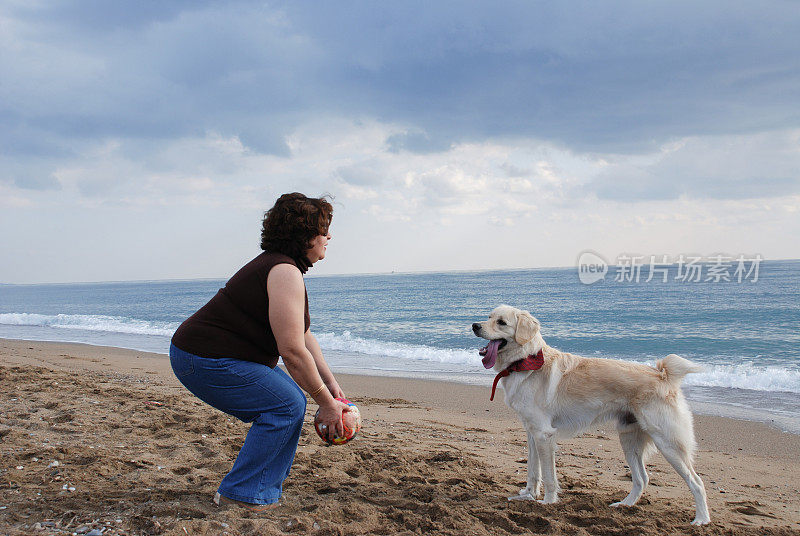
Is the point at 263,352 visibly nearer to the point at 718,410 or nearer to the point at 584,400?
the point at 584,400

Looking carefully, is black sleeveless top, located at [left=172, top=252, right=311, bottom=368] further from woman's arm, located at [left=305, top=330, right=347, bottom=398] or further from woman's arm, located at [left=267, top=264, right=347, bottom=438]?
woman's arm, located at [left=305, top=330, right=347, bottom=398]

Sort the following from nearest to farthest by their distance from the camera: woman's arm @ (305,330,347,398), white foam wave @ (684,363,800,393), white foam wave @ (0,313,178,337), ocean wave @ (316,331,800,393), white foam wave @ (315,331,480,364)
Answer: woman's arm @ (305,330,347,398), white foam wave @ (684,363,800,393), ocean wave @ (316,331,800,393), white foam wave @ (315,331,480,364), white foam wave @ (0,313,178,337)

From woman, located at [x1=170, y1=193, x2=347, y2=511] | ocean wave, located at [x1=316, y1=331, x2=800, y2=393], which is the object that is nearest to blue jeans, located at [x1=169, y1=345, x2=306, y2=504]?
woman, located at [x1=170, y1=193, x2=347, y2=511]

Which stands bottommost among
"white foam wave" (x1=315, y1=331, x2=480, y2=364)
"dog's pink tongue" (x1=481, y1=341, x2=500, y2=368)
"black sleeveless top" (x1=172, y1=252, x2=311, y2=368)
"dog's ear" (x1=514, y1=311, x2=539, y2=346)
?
"white foam wave" (x1=315, y1=331, x2=480, y2=364)

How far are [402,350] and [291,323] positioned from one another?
47.3 ft

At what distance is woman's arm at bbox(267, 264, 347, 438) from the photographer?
288 cm

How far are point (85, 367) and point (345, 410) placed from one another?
1036cm

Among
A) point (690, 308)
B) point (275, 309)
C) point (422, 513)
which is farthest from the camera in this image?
point (690, 308)

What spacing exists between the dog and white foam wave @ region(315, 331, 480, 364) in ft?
33.9

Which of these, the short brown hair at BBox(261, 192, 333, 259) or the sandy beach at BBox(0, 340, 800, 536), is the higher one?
the short brown hair at BBox(261, 192, 333, 259)

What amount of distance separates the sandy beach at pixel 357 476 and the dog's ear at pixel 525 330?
1.17 m

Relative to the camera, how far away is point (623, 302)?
36.7 meters

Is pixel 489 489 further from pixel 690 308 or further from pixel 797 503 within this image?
pixel 690 308

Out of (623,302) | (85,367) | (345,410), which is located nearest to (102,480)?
(345,410)
